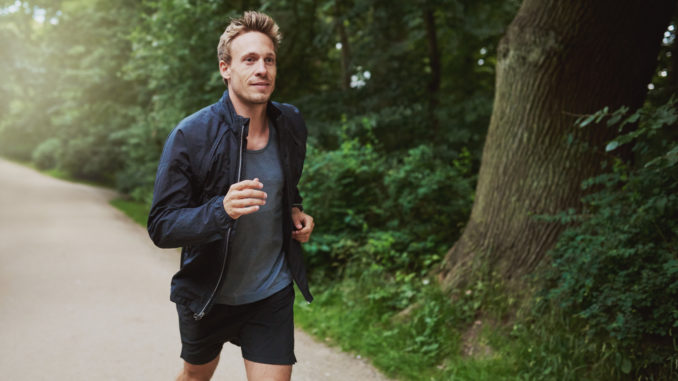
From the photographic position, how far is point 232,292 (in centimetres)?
258

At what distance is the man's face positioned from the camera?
2.47 metres

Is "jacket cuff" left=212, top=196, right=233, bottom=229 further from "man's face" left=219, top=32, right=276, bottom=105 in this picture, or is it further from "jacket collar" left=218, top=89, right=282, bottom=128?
"man's face" left=219, top=32, right=276, bottom=105

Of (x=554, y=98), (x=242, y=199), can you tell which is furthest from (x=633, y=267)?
(x=242, y=199)

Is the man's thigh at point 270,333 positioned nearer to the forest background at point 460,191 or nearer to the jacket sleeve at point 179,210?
the jacket sleeve at point 179,210

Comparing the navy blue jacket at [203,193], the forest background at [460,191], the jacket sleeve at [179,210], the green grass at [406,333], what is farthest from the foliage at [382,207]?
the jacket sleeve at [179,210]

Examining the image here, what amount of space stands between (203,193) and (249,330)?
73cm

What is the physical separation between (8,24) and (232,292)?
38.0m

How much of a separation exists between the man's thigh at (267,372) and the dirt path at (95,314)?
201 centimetres

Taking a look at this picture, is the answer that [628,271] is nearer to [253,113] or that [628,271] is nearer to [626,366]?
[626,366]

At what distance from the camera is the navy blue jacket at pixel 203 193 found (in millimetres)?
2199

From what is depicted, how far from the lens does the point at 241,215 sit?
2.43 meters

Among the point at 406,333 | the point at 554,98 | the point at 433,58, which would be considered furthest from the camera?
the point at 433,58

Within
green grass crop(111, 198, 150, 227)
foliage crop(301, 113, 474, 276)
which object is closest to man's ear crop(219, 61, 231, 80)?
foliage crop(301, 113, 474, 276)

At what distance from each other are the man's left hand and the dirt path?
221cm
